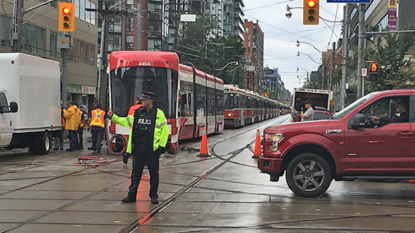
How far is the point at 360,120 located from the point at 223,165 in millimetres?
6723

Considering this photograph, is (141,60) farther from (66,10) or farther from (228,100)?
(228,100)

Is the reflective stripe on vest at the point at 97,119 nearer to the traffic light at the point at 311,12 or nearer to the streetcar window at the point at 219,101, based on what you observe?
the traffic light at the point at 311,12

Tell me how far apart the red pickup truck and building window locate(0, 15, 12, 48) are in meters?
29.4

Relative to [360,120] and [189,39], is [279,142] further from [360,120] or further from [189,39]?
[189,39]

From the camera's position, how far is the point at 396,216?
829 cm

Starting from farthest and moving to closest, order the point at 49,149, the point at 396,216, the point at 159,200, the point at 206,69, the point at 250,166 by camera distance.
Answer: the point at 206,69
the point at 49,149
the point at 250,166
the point at 159,200
the point at 396,216

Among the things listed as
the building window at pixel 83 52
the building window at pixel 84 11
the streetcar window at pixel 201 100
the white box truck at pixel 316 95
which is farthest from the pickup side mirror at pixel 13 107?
the building window at pixel 83 52

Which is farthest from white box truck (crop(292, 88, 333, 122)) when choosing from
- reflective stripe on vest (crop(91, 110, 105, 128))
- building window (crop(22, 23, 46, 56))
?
reflective stripe on vest (crop(91, 110, 105, 128))

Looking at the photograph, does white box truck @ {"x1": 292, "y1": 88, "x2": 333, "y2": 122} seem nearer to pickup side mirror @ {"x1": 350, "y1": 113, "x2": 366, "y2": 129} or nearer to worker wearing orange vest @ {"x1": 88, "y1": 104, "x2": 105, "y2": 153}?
worker wearing orange vest @ {"x1": 88, "y1": 104, "x2": 105, "y2": 153}

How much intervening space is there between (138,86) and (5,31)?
20.8m

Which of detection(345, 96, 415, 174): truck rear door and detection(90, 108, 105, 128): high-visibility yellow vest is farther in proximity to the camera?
detection(90, 108, 105, 128): high-visibility yellow vest

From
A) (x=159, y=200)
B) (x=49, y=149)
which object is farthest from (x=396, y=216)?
(x=49, y=149)

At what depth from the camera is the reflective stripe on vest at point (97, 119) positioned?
19.5 metres

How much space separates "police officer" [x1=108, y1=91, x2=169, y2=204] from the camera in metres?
9.12
